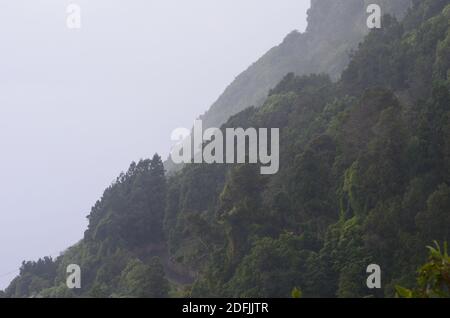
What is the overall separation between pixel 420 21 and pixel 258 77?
3496 centimetres

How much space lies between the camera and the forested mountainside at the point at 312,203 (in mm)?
20320

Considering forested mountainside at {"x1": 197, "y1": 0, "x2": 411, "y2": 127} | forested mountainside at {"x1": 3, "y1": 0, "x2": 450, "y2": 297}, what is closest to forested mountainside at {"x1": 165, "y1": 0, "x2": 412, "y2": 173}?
forested mountainside at {"x1": 197, "y1": 0, "x2": 411, "y2": 127}

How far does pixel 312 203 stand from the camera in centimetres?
2492

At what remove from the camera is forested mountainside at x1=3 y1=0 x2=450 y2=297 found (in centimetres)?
2032

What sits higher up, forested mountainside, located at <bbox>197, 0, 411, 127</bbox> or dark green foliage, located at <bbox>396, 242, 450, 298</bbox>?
forested mountainside, located at <bbox>197, 0, 411, 127</bbox>

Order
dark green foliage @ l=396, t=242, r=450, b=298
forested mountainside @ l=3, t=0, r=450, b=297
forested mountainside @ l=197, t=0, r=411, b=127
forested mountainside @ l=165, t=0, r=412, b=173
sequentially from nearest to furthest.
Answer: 1. dark green foliage @ l=396, t=242, r=450, b=298
2. forested mountainside @ l=3, t=0, r=450, b=297
3. forested mountainside @ l=165, t=0, r=412, b=173
4. forested mountainside @ l=197, t=0, r=411, b=127

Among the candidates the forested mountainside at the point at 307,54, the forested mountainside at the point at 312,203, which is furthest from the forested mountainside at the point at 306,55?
the forested mountainside at the point at 312,203

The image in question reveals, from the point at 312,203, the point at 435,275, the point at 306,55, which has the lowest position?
the point at 435,275

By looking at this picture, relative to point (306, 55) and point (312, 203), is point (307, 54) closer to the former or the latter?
point (306, 55)

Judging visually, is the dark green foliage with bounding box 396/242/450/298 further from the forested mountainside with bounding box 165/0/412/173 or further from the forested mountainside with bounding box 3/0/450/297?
the forested mountainside with bounding box 165/0/412/173

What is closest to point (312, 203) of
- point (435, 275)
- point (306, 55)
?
point (435, 275)

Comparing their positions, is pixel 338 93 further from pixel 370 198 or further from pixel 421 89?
pixel 370 198

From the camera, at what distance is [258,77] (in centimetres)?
6925

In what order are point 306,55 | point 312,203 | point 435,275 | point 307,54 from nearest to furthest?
point 435,275 < point 312,203 < point 307,54 < point 306,55
